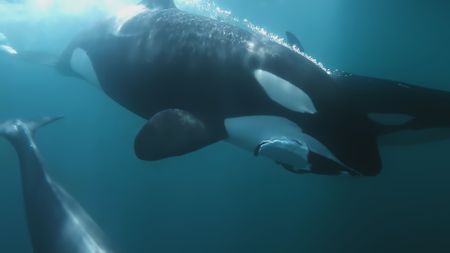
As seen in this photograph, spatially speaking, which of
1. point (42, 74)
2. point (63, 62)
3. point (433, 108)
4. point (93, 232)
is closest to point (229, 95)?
point (433, 108)

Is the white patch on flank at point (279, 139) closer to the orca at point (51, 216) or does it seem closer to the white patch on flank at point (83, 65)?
the white patch on flank at point (83, 65)

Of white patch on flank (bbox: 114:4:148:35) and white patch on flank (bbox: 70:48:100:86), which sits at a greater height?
white patch on flank (bbox: 114:4:148:35)

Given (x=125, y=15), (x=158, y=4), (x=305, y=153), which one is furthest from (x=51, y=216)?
(x=305, y=153)

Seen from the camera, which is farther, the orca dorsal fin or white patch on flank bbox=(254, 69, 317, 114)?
the orca dorsal fin

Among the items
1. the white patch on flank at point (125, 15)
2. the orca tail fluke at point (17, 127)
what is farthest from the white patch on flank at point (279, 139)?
the orca tail fluke at point (17, 127)

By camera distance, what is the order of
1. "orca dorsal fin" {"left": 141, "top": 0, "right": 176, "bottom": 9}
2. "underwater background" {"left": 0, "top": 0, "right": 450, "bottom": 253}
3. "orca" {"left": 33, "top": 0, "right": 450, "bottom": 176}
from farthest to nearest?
"underwater background" {"left": 0, "top": 0, "right": 450, "bottom": 253}
"orca dorsal fin" {"left": 141, "top": 0, "right": 176, "bottom": 9}
"orca" {"left": 33, "top": 0, "right": 450, "bottom": 176}

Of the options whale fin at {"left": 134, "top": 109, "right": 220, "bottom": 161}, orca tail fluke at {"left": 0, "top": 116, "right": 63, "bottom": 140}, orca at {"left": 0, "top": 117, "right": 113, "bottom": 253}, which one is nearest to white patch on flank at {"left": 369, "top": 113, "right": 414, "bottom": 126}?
whale fin at {"left": 134, "top": 109, "right": 220, "bottom": 161}

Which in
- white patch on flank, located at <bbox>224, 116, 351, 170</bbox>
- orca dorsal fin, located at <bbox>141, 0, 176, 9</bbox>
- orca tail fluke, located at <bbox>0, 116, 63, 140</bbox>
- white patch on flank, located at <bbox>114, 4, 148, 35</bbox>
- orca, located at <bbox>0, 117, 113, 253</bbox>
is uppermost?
orca dorsal fin, located at <bbox>141, 0, 176, 9</bbox>

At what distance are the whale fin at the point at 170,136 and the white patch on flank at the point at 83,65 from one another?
2239 millimetres

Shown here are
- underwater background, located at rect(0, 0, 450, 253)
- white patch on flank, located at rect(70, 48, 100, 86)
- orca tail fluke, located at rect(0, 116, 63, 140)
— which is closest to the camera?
white patch on flank, located at rect(70, 48, 100, 86)

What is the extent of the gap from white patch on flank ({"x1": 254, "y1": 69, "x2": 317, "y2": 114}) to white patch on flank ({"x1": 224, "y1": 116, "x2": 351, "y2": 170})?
0.59 feet

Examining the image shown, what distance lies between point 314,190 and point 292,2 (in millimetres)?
14569

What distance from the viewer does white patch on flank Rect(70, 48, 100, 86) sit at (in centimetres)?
640

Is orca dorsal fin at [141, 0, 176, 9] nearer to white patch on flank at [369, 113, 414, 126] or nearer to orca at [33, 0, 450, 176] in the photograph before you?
orca at [33, 0, 450, 176]
